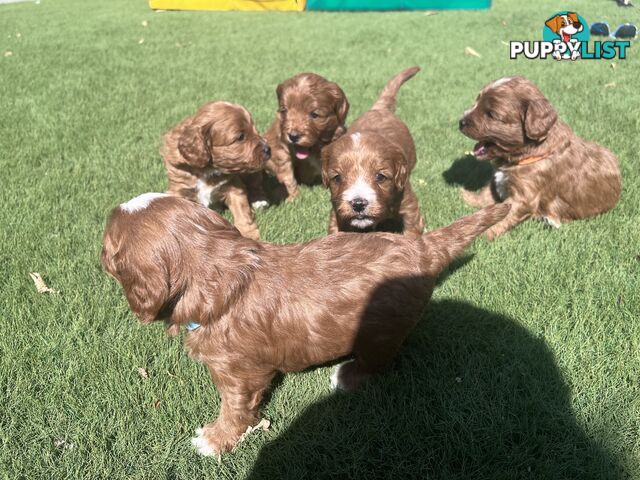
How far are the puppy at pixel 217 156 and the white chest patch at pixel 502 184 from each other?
8.40ft

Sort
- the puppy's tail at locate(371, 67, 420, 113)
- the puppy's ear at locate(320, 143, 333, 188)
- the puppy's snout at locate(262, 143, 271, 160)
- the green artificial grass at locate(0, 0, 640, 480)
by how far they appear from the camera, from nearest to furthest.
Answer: the green artificial grass at locate(0, 0, 640, 480) → the puppy's ear at locate(320, 143, 333, 188) → the puppy's snout at locate(262, 143, 271, 160) → the puppy's tail at locate(371, 67, 420, 113)

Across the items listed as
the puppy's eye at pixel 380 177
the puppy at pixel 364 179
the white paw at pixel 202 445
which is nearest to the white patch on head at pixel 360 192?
the puppy at pixel 364 179

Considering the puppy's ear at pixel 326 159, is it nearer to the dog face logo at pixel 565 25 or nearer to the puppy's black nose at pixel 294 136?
the puppy's black nose at pixel 294 136

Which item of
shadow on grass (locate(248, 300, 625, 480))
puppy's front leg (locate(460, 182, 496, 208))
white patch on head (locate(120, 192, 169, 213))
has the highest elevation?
white patch on head (locate(120, 192, 169, 213))

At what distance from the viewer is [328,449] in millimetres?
2916

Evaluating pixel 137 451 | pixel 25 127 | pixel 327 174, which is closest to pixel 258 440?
pixel 137 451

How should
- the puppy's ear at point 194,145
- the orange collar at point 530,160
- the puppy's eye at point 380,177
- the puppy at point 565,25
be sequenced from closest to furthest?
the puppy's eye at point 380,177, the puppy's ear at point 194,145, the orange collar at point 530,160, the puppy at point 565,25

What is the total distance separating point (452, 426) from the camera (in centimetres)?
300

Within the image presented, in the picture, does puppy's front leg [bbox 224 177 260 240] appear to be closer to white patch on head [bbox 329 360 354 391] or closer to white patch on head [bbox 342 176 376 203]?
white patch on head [bbox 342 176 376 203]

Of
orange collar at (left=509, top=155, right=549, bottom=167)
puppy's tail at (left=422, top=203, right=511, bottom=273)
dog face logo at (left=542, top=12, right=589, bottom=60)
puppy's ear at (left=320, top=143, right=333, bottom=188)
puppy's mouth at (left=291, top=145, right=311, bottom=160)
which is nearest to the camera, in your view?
puppy's tail at (left=422, top=203, right=511, bottom=273)

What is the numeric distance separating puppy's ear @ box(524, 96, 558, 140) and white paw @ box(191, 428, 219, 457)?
3.99 m

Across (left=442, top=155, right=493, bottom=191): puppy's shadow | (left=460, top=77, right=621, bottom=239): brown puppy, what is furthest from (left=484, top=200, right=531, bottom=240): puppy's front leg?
(left=442, top=155, right=493, bottom=191): puppy's shadow

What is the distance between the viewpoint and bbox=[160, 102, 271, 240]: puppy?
474 cm

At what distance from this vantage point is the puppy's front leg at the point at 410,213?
4488mm
